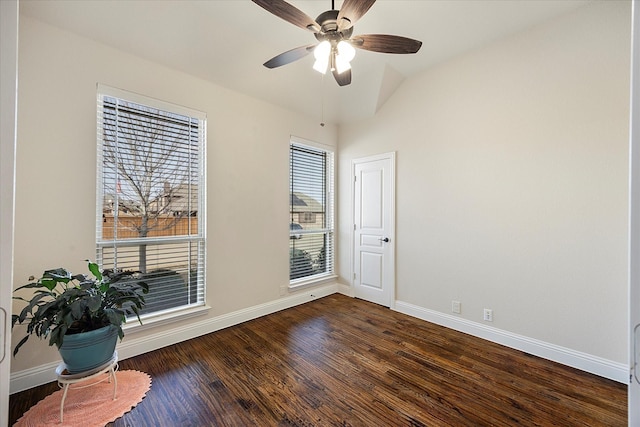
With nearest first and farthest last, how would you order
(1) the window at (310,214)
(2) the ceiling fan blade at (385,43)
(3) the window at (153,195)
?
(2) the ceiling fan blade at (385,43) → (3) the window at (153,195) → (1) the window at (310,214)

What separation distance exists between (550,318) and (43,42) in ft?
15.9

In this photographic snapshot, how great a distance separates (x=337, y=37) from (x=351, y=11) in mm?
249

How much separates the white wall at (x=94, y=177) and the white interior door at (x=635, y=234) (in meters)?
3.09

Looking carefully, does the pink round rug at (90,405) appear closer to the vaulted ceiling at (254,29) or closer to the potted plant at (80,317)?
the potted plant at (80,317)

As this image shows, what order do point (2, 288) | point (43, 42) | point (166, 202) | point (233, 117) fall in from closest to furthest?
point (2, 288), point (43, 42), point (166, 202), point (233, 117)

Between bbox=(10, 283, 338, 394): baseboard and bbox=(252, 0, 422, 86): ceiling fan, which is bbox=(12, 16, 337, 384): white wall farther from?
bbox=(252, 0, 422, 86): ceiling fan

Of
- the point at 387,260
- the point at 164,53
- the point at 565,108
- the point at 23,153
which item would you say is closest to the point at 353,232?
the point at 387,260

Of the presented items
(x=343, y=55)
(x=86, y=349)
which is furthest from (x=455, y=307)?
(x=86, y=349)

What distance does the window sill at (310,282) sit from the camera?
3835 mm

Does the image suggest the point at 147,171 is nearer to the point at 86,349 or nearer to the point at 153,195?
the point at 153,195

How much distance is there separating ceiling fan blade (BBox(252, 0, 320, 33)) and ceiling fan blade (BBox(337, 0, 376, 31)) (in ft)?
0.56

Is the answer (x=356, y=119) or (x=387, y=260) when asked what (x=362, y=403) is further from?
(x=356, y=119)

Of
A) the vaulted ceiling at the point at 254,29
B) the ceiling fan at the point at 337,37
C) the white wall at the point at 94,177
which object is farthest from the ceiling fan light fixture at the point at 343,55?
the white wall at the point at 94,177

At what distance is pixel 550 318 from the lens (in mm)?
2502
